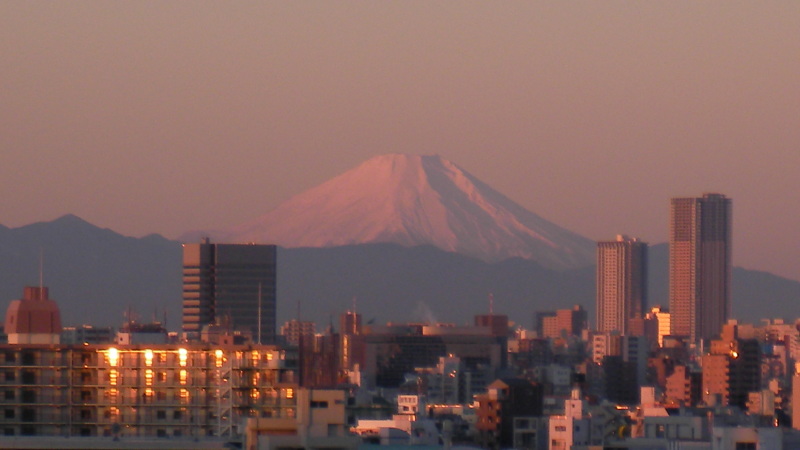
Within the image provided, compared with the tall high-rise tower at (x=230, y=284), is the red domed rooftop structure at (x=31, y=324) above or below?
below

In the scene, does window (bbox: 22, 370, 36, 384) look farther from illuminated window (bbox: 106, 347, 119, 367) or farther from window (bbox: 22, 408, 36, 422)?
illuminated window (bbox: 106, 347, 119, 367)

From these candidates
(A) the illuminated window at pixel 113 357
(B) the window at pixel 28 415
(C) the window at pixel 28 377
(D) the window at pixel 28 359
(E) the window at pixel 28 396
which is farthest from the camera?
(A) the illuminated window at pixel 113 357

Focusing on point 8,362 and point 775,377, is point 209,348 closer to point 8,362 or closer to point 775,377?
point 8,362

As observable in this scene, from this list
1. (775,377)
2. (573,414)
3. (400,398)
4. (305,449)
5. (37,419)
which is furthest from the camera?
(775,377)

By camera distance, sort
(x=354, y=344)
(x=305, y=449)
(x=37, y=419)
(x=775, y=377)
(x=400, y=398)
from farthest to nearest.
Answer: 1. (x=354, y=344)
2. (x=775, y=377)
3. (x=400, y=398)
4. (x=37, y=419)
5. (x=305, y=449)

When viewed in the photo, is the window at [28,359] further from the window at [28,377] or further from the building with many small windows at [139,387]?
the window at [28,377]

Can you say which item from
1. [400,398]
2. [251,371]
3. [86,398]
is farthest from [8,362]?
[400,398]

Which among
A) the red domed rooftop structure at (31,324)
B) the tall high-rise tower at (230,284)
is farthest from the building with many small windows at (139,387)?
the tall high-rise tower at (230,284)
